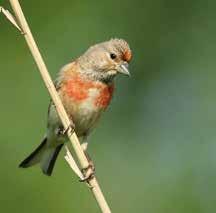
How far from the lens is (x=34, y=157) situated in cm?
899

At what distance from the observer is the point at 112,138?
12680 millimetres

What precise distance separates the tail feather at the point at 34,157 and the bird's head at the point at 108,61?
871mm

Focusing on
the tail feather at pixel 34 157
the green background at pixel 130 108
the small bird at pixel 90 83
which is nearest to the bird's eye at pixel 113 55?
the small bird at pixel 90 83

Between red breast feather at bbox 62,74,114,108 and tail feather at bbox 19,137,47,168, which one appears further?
tail feather at bbox 19,137,47,168

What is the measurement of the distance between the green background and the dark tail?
1495 mm

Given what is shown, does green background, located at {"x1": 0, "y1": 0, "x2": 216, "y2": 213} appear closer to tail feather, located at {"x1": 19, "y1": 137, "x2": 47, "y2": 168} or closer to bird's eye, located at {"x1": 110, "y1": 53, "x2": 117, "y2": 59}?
tail feather, located at {"x1": 19, "y1": 137, "x2": 47, "y2": 168}

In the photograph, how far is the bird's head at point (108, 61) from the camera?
8469 mm

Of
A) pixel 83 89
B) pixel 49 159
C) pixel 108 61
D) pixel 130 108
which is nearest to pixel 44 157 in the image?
pixel 49 159

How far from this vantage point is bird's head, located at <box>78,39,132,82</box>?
847 cm

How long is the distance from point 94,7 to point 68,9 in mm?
499

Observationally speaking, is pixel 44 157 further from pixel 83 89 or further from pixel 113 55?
pixel 113 55

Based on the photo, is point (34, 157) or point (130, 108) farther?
point (130, 108)

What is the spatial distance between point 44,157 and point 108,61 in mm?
1140

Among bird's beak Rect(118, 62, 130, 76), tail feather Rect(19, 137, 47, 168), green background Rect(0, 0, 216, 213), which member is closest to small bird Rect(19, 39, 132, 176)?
bird's beak Rect(118, 62, 130, 76)
